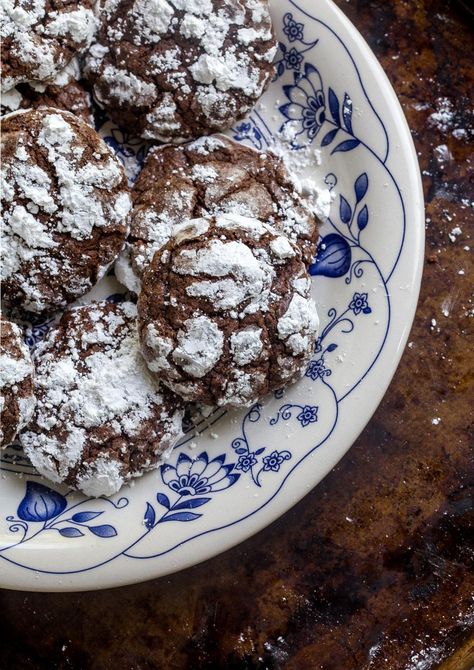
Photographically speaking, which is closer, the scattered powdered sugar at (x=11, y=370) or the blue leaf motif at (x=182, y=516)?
the scattered powdered sugar at (x=11, y=370)

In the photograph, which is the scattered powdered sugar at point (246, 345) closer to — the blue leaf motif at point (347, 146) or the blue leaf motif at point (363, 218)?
the blue leaf motif at point (363, 218)

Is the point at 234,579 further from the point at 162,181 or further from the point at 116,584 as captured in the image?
the point at 162,181

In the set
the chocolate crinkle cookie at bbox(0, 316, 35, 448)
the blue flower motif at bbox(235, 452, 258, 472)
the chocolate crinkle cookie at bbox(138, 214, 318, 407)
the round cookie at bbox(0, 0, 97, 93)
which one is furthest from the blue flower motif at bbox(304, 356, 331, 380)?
the round cookie at bbox(0, 0, 97, 93)

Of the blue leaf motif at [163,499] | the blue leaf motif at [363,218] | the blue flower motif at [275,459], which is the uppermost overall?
the blue leaf motif at [363,218]

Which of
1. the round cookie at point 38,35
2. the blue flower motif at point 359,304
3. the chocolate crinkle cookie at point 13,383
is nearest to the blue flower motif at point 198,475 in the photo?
the chocolate crinkle cookie at point 13,383

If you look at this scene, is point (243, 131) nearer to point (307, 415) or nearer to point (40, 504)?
point (307, 415)

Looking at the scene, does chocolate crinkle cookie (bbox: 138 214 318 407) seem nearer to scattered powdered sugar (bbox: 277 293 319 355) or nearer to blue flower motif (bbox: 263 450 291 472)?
scattered powdered sugar (bbox: 277 293 319 355)

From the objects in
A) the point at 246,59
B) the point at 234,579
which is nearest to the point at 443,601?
the point at 234,579

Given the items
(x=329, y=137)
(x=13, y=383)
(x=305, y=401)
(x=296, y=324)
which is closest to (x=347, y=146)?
(x=329, y=137)
